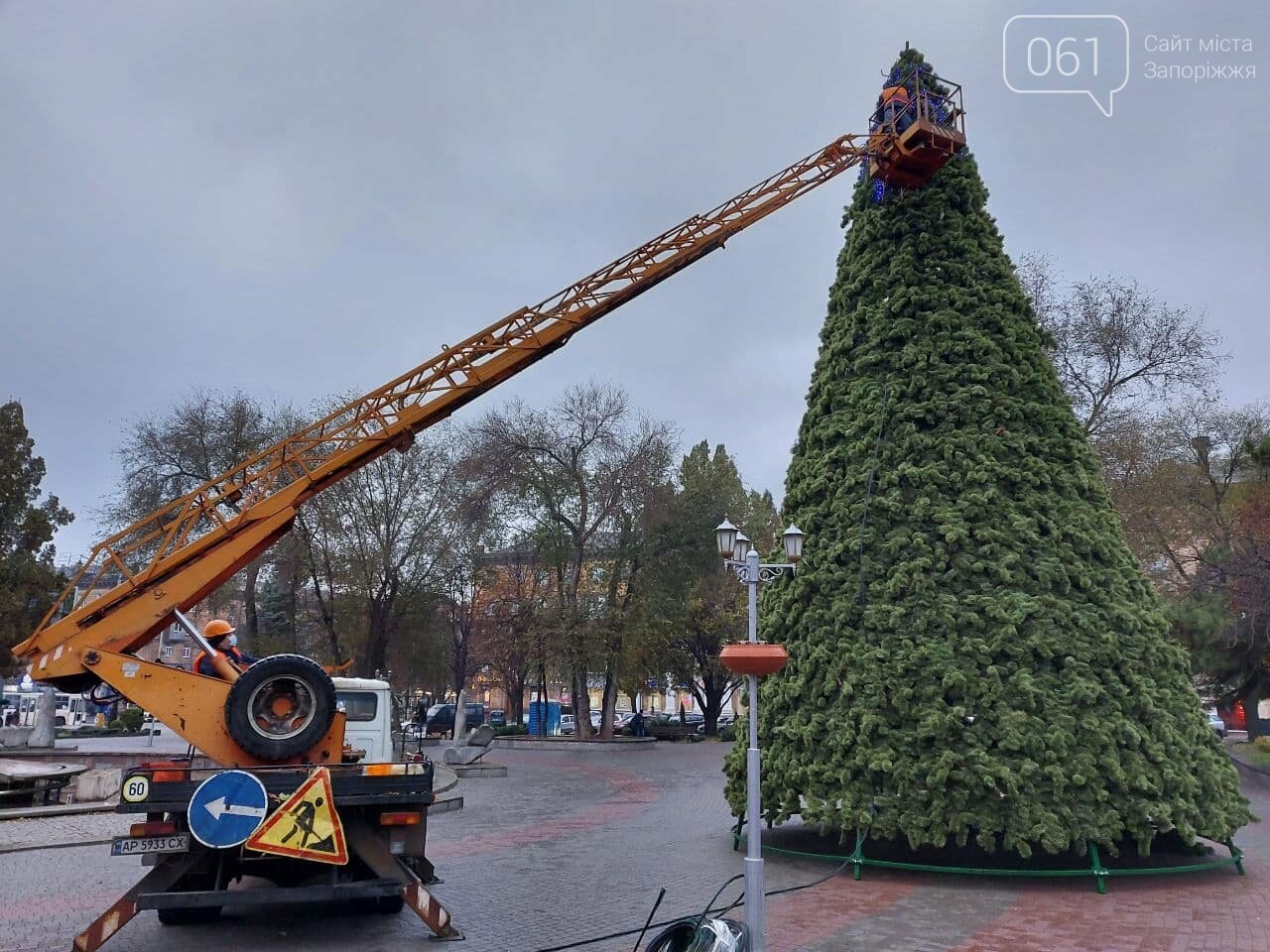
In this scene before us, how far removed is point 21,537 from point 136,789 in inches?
905

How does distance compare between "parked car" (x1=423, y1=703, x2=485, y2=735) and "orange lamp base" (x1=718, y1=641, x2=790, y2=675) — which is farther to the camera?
"parked car" (x1=423, y1=703, x2=485, y2=735)

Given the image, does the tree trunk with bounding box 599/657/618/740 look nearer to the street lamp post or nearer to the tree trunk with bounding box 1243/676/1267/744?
the tree trunk with bounding box 1243/676/1267/744

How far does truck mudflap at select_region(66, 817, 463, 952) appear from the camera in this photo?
655cm

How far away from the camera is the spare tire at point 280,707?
23.5ft

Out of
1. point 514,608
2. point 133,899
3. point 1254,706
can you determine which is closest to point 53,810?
point 133,899

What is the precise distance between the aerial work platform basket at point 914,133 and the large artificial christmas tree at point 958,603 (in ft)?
0.98

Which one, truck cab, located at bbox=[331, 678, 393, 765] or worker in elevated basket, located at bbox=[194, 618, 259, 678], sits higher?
worker in elevated basket, located at bbox=[194, 618, 259, 678]

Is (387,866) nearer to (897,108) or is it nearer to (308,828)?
(308,828)

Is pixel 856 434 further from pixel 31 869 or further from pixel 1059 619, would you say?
pixel 31 869

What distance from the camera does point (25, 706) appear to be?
62.0 metres

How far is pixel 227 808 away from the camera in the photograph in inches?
258

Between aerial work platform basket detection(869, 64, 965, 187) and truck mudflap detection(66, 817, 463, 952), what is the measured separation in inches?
383

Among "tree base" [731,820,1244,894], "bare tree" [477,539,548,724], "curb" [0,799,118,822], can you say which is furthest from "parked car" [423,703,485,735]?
"tree base" [731,820,1244,894]

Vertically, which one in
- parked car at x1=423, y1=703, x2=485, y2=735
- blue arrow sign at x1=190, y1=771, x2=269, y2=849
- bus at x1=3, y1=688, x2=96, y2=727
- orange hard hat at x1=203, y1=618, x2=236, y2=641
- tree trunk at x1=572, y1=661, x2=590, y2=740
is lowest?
bus at x1=3, y1=688, x2=96, y2=727
